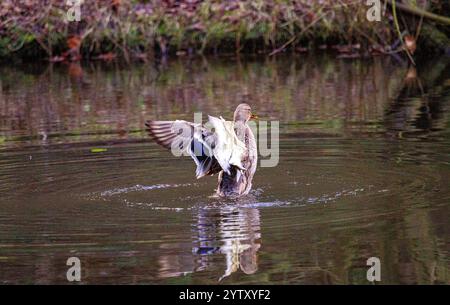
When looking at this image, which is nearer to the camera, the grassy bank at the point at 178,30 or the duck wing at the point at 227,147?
the duck wing at the point at 227,147

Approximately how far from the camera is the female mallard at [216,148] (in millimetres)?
8633

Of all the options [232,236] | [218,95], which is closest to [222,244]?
[232,236]

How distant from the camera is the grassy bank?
906 inches

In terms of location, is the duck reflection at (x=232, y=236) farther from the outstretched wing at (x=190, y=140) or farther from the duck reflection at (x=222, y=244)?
the outstretched wing at (x=190, y=140)

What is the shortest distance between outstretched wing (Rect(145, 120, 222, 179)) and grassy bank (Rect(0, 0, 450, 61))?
13502 mm

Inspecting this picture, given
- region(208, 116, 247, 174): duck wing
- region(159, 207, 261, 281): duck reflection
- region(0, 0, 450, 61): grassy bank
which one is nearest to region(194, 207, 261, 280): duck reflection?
region(159, 207, 261, 281): duck reflection

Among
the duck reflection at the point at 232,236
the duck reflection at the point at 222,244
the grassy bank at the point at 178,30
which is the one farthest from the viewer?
the grassy bank at the point at 178,30

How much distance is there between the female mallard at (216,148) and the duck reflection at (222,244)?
16.6 inches

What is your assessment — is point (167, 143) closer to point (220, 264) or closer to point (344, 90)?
point (220, 264)

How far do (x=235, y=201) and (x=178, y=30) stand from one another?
1576cm

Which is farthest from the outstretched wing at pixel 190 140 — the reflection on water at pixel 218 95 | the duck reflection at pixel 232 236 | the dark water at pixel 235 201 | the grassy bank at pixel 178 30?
the grassy bank at pixel 178 30

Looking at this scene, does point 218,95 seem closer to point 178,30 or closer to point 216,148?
point 178,30

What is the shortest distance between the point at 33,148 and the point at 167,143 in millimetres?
3244

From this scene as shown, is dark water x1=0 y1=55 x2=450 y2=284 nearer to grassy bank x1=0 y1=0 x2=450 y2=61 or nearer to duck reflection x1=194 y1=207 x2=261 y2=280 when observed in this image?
duck reflection x1=194 y1=207 x2=261 y2=280
